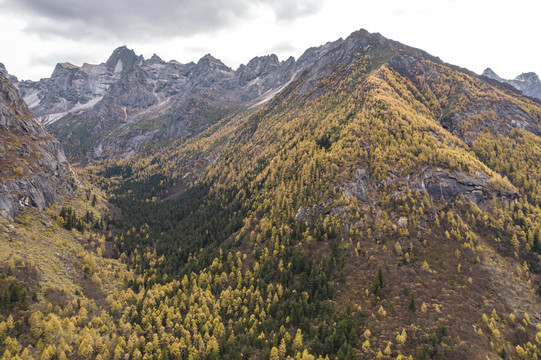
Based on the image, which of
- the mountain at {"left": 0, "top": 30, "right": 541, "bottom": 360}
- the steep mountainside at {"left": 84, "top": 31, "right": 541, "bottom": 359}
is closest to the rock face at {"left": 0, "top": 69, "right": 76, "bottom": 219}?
the mountain at {"left": 0, "top": 30, "right": 541, "bottom": 360}

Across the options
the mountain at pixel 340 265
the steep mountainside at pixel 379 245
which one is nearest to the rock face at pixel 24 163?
the mountain at pixel 340 265

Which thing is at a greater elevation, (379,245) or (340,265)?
(379,245)

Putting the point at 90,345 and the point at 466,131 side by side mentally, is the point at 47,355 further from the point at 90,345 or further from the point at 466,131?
the point at 466,131

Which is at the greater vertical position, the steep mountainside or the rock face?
the rock face

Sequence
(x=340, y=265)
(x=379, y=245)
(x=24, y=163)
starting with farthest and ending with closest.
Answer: (x=24, y=163) → (x=379, y=245) → (x=340, y=265)

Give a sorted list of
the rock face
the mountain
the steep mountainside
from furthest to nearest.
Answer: the rock face
the steep mountainside
the mountain

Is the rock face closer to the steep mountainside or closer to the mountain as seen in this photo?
the mountain

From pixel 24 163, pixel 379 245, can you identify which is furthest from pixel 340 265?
pixel 24 163

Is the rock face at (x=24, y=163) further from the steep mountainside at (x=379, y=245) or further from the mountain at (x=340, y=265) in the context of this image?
the steep mountainside at (x=379, y=245)

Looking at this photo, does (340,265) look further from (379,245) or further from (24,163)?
(24,163)
